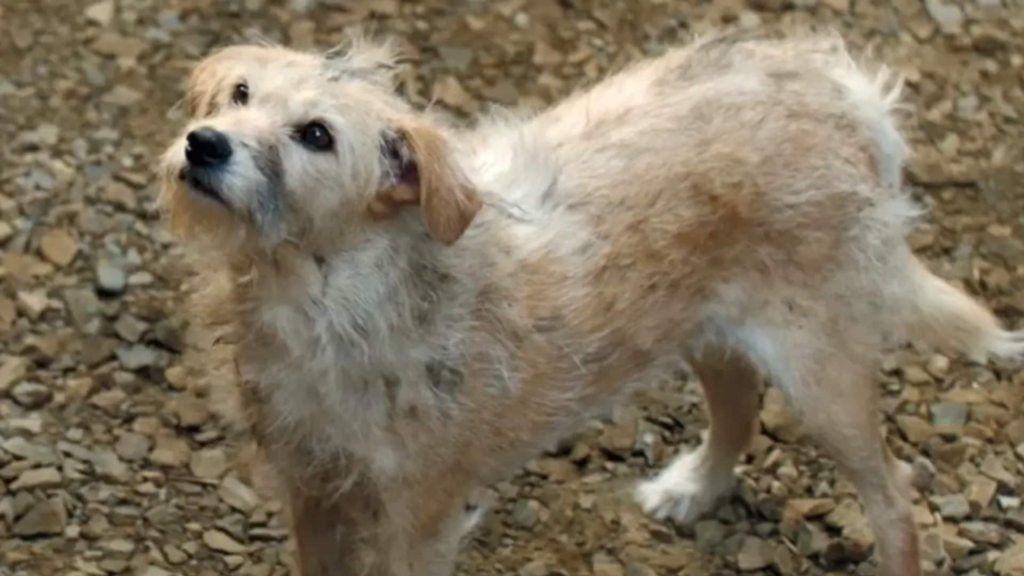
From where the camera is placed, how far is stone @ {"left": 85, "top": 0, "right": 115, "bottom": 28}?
A: 5.55 m

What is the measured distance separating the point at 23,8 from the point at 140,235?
1.27 meters

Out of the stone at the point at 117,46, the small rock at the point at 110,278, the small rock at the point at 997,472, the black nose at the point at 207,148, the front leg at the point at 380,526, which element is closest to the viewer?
the black nose at the point at 207,148

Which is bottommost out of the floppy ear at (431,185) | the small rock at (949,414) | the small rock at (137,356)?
the small rock at (137,356)

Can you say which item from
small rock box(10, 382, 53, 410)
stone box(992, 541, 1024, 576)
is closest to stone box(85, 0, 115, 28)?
small rock box(10, 382, 53, 410)

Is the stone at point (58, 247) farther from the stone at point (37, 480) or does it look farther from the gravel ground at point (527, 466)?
the stone at point (37, 480)

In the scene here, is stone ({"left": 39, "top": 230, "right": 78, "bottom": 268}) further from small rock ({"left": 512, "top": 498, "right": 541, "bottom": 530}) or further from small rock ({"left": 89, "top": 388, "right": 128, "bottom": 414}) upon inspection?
small rock ({"left": 512, "top": 498, "right": 541, "bottom": 530})

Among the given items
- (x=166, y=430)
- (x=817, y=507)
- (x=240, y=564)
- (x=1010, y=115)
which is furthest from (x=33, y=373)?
(x=1010, y=115)

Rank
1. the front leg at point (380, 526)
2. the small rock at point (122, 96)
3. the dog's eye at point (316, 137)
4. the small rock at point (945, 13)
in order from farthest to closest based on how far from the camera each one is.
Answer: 1. the small rock at point (945, 13)
2. the small rock at point (122, 96)
3. the front leg at point (380, 526)
4. the dog's eye at point (316, 137)

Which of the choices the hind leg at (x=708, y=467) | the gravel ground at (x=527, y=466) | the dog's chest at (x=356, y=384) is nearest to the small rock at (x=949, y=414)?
the gravel ground at (x=527, y=466)

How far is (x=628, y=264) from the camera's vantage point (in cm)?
336

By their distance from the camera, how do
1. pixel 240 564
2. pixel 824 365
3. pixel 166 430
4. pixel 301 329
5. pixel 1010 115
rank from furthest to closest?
pixel 1010 115
pixel 166 430
pixel 240 564
pixel 824 365
pixel 301 329

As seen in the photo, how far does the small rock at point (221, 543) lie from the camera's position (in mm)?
3980

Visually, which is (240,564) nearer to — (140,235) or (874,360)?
(140,235)

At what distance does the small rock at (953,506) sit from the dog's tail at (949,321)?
432mm
